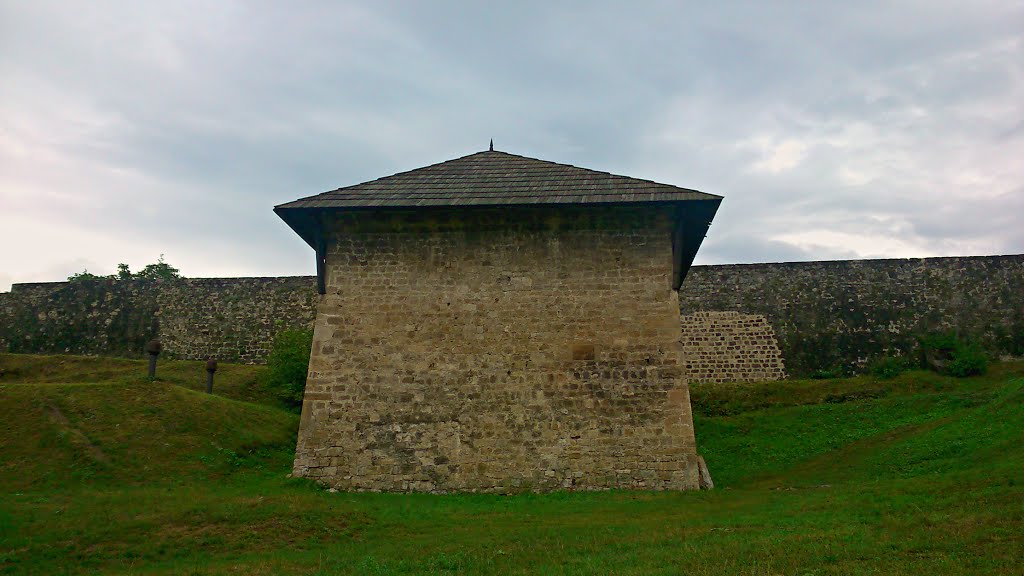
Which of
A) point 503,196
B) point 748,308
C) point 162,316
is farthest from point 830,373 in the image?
point 162,316

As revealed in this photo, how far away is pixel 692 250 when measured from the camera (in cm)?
1256

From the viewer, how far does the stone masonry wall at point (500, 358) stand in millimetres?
10359

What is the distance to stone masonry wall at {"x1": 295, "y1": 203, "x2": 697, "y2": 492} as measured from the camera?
10359 mm

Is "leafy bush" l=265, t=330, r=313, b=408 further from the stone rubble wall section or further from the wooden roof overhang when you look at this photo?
the stone rubble wall section

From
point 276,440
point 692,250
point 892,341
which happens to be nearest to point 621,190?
point 692,250

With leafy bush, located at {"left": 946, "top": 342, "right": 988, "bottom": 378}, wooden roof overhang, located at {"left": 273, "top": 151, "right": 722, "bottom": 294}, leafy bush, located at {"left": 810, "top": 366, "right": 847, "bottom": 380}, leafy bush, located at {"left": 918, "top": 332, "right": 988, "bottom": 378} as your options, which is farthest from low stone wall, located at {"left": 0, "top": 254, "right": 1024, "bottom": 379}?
wooden roof overhang, located at {"left": 273, "top": 151, "right": 722, "bottom": 294}

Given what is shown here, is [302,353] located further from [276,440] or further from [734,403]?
[734,403]

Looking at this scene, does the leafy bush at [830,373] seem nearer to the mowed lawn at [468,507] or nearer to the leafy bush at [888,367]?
the leafy bush at [888,367]

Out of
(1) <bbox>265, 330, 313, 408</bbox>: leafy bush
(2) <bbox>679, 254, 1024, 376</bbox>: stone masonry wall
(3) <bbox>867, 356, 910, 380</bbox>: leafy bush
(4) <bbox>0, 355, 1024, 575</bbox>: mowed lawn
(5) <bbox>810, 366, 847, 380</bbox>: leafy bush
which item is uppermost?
(2) <bbox>679, 254, 1024, 376</bbox>: stone masonry wall

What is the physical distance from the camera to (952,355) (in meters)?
20.1

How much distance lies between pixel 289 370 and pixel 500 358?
9.65 metres

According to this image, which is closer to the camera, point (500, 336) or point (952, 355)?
point (500, 336)

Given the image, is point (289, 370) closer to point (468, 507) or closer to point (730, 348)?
point (468, 507)

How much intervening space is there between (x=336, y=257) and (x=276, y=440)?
→ 13.7 ft
